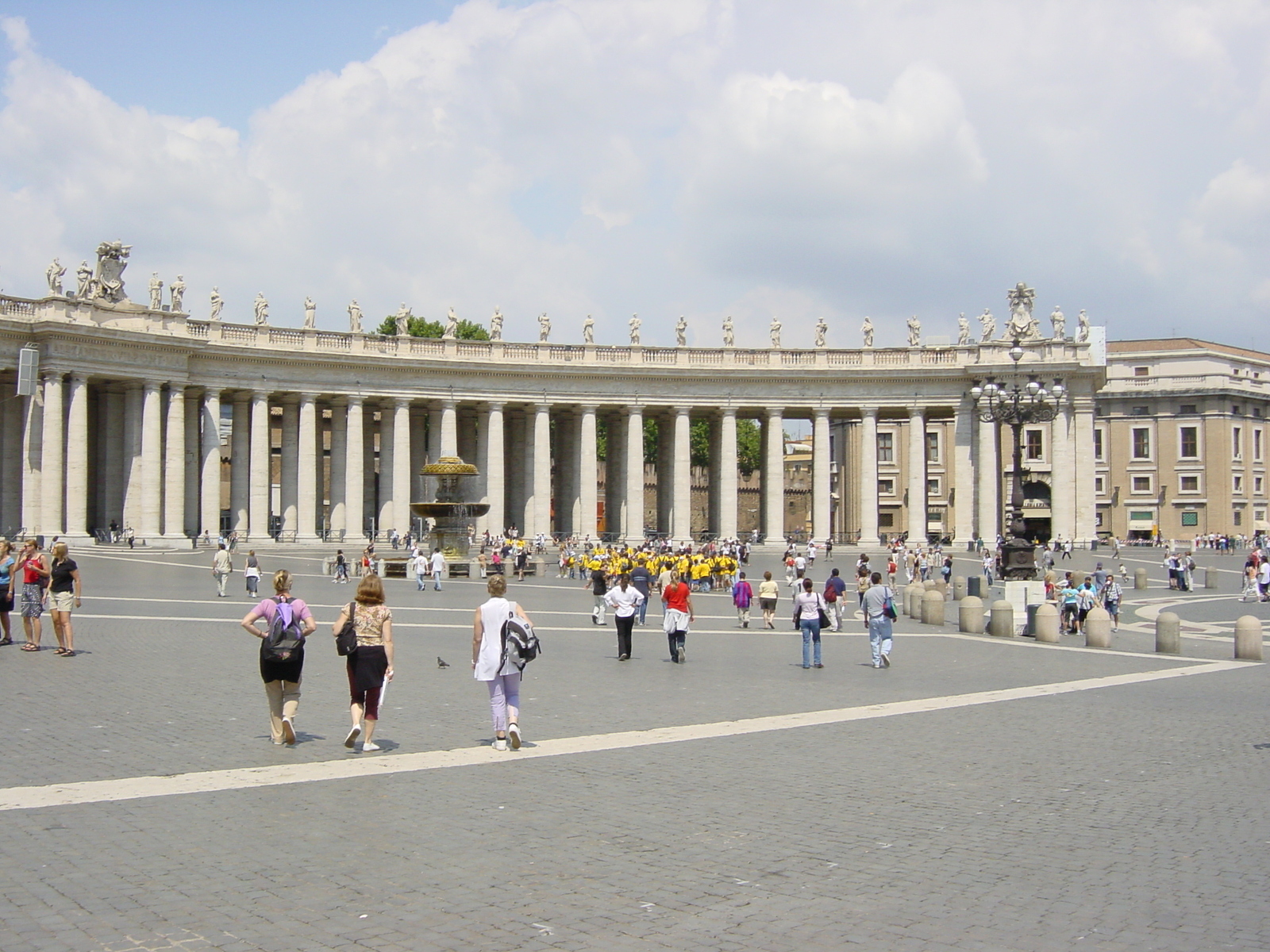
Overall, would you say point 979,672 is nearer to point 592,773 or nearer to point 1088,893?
point 592,773

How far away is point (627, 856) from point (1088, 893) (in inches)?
130

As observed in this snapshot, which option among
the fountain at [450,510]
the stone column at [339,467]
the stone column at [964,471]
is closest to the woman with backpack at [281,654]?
the fountain at [450,510]

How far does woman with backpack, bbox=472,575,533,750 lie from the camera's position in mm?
13305

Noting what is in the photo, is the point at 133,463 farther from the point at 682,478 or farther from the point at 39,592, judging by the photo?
the point at 39,592

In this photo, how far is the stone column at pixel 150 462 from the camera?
63.2 metres

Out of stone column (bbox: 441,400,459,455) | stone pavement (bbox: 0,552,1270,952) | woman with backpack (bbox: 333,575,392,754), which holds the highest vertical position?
stone column (bbox: 441,400,459,455)

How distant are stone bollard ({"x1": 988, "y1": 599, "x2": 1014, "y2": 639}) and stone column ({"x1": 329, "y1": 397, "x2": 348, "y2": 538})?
49284 millimetres

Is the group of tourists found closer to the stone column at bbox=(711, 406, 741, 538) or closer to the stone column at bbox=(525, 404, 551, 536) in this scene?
the stone column at bbox=(525, 404, 551, 536)

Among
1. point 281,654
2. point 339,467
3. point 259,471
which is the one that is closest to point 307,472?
point 259,471

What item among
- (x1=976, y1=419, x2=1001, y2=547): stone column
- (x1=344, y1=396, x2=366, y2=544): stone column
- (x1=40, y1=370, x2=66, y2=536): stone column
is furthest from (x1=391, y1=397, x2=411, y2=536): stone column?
(x1=976, y1=419, x2=1001, y2=547): stone column

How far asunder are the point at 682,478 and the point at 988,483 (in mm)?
18874

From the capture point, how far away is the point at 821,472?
77.3m

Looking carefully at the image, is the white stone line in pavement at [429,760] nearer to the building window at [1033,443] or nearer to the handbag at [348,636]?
the handbag at [348,636]

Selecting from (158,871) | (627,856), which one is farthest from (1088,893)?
(158,871)
